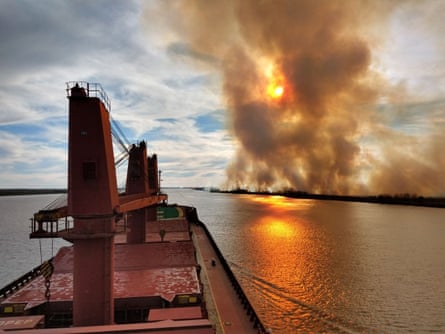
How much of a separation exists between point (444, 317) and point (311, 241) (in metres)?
27.6

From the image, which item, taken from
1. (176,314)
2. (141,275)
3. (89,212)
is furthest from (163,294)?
(89,212)

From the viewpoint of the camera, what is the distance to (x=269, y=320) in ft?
65.7

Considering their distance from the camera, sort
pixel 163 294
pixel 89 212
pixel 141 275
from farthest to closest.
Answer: pixel 141 275, pixel 163 294, pixel 89 212

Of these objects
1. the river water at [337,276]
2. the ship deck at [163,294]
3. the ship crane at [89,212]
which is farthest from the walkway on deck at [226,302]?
the ship crane at [89,212]

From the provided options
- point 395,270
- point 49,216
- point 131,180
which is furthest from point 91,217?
point 395,270

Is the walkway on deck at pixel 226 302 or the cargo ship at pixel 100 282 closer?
the cargo ship at pixel 100 282

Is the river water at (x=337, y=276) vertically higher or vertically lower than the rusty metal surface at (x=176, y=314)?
lower

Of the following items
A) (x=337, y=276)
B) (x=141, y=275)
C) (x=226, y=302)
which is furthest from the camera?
(x=337, y=276)

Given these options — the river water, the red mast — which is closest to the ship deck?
the red mast

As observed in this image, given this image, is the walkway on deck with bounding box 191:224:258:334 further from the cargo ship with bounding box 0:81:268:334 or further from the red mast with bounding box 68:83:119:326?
the red mast with bounding box 68:83:119:326

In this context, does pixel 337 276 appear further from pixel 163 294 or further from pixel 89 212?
pixel 89 212

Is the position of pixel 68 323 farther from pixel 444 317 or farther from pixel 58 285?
pixel 444 317

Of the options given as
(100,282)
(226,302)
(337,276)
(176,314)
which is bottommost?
(337,276)

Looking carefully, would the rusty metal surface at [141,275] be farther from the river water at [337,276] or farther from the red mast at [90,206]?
the river water at [337,276]
